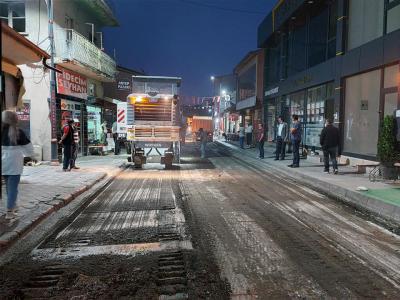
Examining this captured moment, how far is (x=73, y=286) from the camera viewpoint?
14.5 ft

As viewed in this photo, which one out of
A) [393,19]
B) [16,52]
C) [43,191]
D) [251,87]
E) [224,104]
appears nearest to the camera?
[16,52]

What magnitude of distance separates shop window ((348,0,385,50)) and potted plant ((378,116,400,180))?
4.69 metres

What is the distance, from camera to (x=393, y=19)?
13.9 metres

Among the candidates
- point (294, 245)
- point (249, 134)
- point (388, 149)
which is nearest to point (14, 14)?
point (388, 149)

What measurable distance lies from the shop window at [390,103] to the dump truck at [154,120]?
26.0 feet

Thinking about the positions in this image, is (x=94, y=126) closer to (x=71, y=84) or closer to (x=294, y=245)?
(x=71, y=84)

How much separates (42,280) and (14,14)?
16.3 meters

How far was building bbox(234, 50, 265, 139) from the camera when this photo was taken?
32.9 meters

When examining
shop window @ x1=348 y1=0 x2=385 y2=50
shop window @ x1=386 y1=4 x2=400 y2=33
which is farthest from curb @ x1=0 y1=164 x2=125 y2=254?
shop window @ x1=348 y1=0 x2=385 y2=50

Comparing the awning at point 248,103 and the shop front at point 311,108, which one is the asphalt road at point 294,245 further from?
the awning at point 248,103

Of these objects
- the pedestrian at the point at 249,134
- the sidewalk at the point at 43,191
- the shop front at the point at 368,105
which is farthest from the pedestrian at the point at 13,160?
the pedestrian at the point at 249,134

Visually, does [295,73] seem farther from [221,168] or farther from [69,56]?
[69,56]

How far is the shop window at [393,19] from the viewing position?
44.7ft

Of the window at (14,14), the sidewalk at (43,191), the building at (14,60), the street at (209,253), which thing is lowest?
the street at (209,253)
